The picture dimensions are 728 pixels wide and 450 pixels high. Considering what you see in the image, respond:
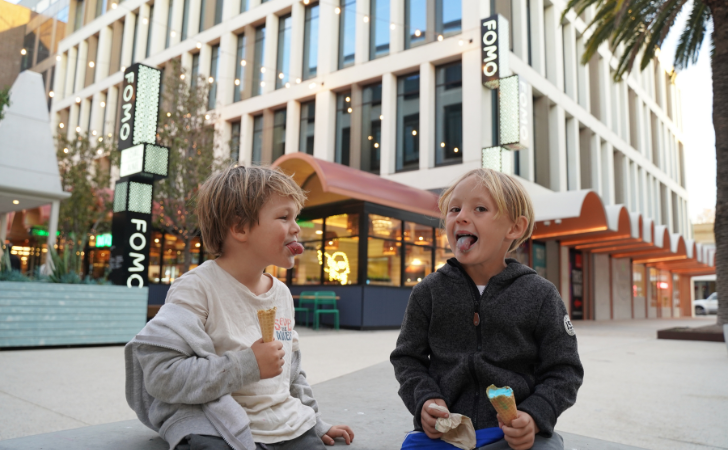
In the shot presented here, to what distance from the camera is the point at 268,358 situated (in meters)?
1.65

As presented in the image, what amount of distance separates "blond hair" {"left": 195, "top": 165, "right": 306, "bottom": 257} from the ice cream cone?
36.4 inches

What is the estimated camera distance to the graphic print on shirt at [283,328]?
1.99m

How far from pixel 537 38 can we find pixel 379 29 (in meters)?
5.78

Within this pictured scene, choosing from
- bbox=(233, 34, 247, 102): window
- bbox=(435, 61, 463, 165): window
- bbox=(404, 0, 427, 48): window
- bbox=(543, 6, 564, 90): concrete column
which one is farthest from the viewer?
bbox=(233, 34, 247, 102): window

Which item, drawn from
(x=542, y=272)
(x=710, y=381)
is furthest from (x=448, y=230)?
(x=542, y=272)

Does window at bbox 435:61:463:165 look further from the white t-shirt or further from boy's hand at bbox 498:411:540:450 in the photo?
boy's hand at bbox 498:411:540:450

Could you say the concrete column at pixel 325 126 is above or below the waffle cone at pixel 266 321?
above

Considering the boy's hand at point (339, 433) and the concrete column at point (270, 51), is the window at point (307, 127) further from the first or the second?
the boy's hand at point (339, 433)

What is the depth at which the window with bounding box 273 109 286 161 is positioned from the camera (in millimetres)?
21906

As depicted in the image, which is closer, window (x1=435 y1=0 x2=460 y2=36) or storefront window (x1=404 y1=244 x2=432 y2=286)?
storefront window (x1=404 y1=244 x2=432 y2=286)

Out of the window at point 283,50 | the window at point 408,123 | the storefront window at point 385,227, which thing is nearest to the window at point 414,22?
the window at point 408,123

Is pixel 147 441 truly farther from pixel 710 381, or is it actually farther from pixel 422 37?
pixel 422 37

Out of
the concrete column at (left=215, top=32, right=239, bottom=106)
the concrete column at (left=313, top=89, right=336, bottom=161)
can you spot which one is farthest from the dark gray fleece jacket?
the concrete column at (left=215, top=32, right=239, bottom=106)

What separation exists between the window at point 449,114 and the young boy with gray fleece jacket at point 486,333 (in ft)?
49.9
